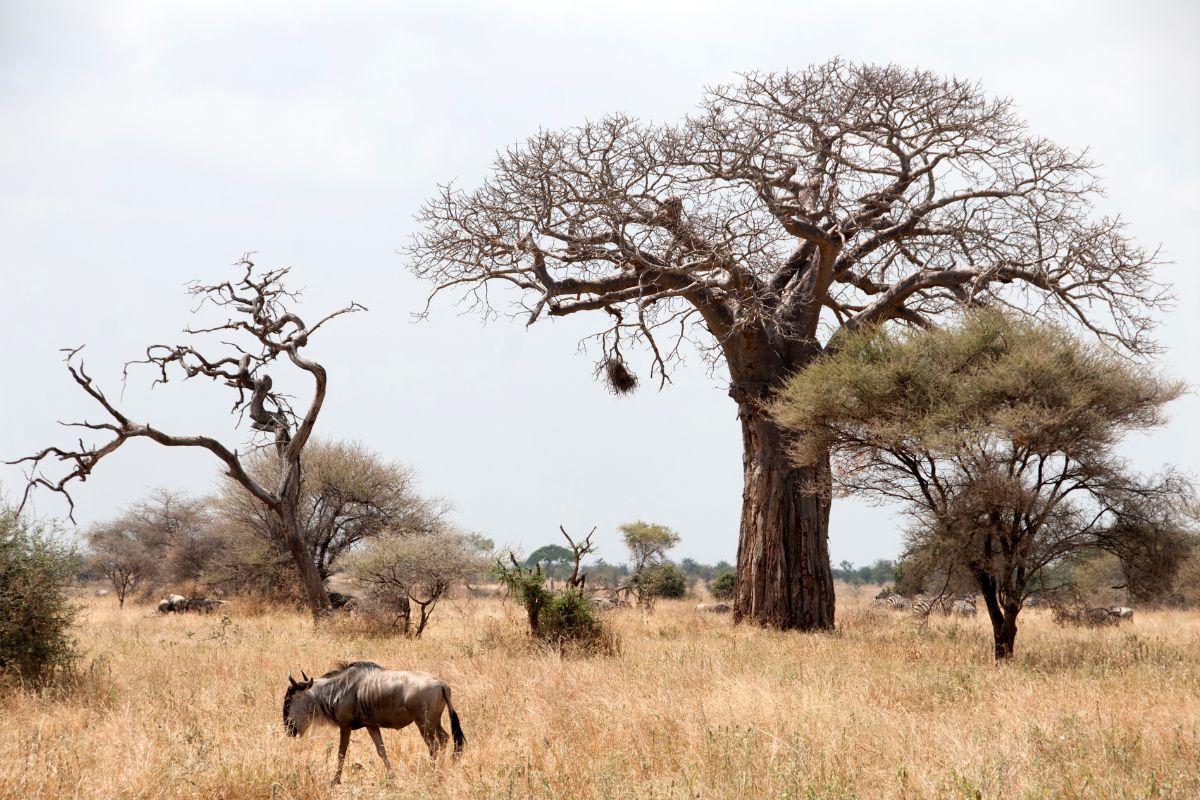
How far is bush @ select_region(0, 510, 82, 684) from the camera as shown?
29.5ft

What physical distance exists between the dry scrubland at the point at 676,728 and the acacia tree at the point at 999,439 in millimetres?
1285

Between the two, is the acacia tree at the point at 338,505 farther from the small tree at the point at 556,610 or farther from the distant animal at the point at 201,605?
the small tree at the point at 556,610

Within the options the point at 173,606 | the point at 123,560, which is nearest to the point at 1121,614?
the point at 173,606

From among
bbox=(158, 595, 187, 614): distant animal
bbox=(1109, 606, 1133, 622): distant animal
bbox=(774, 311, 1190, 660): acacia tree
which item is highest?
bbox=(774, 311, 1190, 660): acacia tree

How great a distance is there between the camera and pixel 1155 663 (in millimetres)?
9742

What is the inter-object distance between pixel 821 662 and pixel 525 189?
8.29 metres

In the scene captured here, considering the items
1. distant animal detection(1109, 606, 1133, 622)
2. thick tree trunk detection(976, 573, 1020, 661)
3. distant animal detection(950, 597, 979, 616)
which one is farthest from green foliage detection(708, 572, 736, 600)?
thick tree trunk detection(976, 573, 1020, 661)

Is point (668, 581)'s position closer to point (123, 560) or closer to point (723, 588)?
point (723, 588)

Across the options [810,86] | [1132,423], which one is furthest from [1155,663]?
[810,86]

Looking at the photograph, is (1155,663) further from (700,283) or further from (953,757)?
(700,283)

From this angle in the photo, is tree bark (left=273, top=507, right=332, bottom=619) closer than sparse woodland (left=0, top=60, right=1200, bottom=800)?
No

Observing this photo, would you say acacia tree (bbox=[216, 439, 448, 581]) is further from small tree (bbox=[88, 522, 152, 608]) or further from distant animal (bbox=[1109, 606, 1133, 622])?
distant animal (bbox=[1109, 606, 1133, 622])

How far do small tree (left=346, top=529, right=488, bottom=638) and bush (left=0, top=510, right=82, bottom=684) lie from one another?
6020mm

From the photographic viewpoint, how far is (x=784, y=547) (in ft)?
47.4
